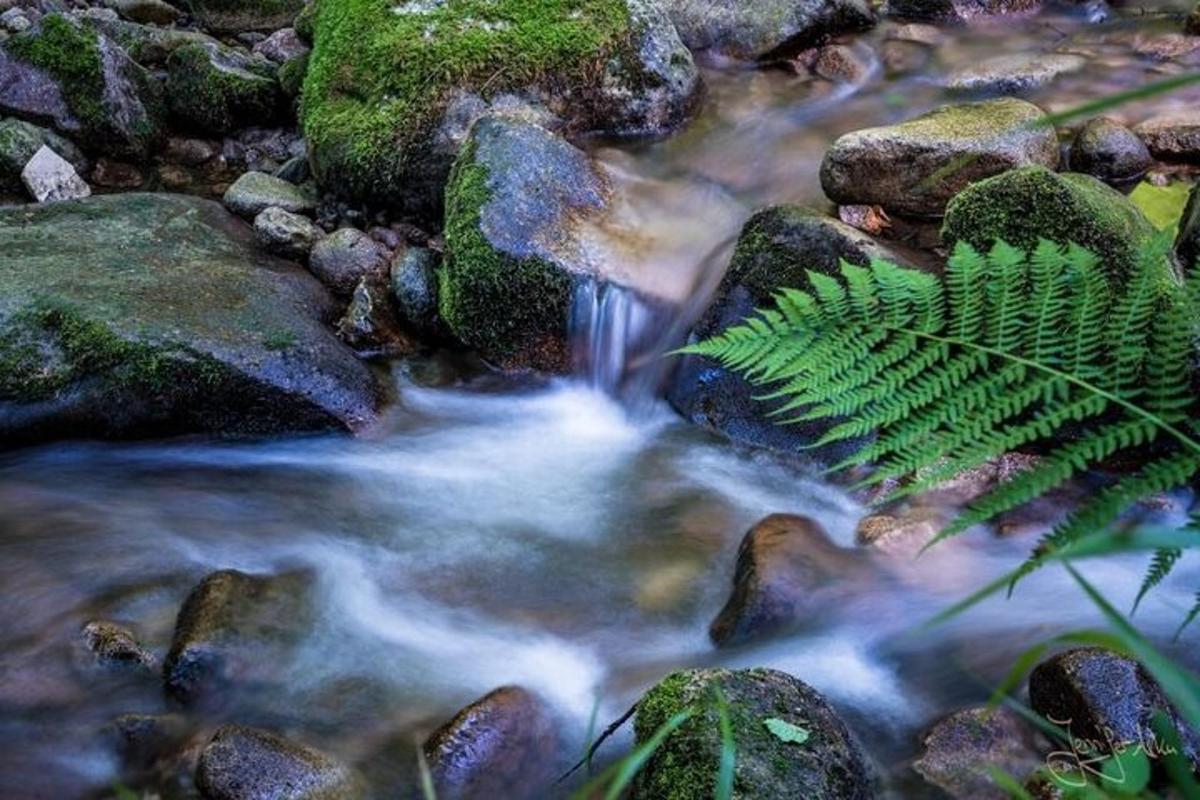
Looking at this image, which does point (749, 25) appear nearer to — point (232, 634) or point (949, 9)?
point (949, 9)

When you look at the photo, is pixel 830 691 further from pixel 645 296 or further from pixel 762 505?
pixel 645 296

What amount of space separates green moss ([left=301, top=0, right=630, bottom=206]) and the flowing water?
1.30 meters

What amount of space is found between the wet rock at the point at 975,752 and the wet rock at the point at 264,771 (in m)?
1.80

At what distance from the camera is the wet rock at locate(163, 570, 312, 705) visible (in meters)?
3.42

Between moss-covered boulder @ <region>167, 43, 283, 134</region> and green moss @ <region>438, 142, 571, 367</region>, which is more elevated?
moss-covered boulder @ <region>167, 43, 283, 134</region>

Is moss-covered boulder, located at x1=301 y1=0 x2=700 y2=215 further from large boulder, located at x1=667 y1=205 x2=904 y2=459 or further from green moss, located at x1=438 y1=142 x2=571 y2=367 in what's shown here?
large boulder, located at x1=667 y1=205 x2=904 y2=459

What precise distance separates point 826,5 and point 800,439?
462 centimetres

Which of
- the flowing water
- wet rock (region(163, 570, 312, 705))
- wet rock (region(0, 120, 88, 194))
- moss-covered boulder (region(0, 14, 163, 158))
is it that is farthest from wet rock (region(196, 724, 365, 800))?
moss-covered boulder (region(0, 14, 163, 158))

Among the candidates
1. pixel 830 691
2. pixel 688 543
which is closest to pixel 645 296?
pixel 688 543

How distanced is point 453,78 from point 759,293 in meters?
2.59

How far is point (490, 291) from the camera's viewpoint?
514 centimetres

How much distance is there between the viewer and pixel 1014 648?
3736mm

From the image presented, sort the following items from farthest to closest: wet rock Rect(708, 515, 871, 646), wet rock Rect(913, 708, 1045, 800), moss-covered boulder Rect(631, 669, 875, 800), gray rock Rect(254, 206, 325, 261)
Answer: gray rock Rect(254, 206, 325, 261)
wet rock Rect(708, 515, 871, 646)
wet rock Rect(913, 708, 1045, 800)
moss-covered boulder Rect(631, 669, 875, 800)

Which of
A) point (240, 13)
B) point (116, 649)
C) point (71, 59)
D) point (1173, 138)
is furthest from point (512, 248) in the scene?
point (240, 13)
